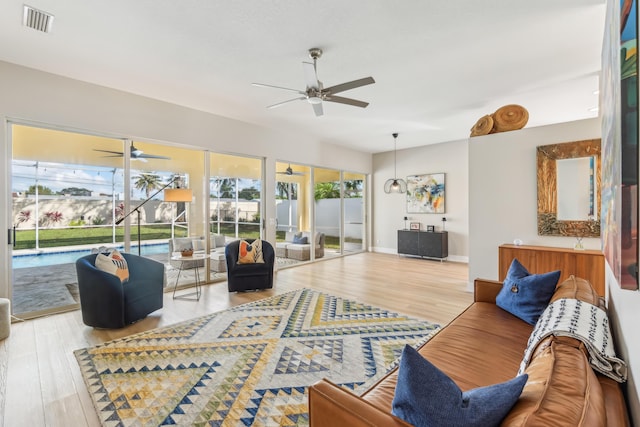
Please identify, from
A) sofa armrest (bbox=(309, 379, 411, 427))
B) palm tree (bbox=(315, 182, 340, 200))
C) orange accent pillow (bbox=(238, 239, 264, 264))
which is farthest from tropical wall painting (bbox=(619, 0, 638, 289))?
palm tree (bbox=(315, 182, 340, 200))

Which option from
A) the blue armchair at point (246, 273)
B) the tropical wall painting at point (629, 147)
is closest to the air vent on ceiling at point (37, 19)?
the blue armchair at point (246, 273)

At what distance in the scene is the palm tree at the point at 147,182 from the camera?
4.48 metres

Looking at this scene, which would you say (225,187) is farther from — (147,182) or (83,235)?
(83,235)

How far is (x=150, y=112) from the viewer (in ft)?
14.5

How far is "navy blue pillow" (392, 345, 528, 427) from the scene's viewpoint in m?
0.90

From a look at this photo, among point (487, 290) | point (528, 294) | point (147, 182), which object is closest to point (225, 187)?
point (147, 182)

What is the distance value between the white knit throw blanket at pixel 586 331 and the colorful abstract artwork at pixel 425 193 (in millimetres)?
5843

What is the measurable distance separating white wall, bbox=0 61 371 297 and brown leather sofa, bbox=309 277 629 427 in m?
4.30

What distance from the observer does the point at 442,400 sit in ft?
3.05

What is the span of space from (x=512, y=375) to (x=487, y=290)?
1.29m

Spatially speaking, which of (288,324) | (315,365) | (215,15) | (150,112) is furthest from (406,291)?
(150,112)

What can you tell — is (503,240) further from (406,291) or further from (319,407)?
(319,407)

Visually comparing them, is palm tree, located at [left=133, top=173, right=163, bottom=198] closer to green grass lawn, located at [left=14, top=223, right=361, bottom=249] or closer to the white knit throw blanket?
green grass lawn, located at [left=14, top=223, right=361, bottom=249]

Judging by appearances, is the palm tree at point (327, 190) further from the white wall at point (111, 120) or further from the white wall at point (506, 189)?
the white wall at point (506, 189)
